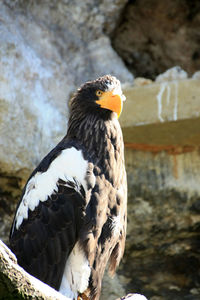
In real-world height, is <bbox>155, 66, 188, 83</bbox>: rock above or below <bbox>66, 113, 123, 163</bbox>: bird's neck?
above

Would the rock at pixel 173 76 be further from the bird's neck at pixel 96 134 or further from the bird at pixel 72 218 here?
the bird at pixel 72 218

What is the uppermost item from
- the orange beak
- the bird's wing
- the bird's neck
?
the orange beak

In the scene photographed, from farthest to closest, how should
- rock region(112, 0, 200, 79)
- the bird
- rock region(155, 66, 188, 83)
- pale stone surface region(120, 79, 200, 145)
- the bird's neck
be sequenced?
rock region(112, 0, 200, 79)
rock region(155, 66, 188, 83)
pale stone surface region(120, 79, 200, 145)
the bird's neck
the bird

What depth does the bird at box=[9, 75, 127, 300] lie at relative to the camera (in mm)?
2992

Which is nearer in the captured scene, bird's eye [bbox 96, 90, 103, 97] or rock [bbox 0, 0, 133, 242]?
bird's eye [bbox 96, 90, 103, 97]

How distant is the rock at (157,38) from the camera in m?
5.18

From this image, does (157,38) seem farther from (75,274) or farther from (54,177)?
(75,274)

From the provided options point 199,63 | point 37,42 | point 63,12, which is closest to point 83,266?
point 37,42

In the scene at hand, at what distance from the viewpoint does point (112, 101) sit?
3221 mm

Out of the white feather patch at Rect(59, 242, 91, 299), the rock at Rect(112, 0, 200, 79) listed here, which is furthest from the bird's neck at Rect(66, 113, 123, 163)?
the rock at Rect(112, 0, 200, 79)

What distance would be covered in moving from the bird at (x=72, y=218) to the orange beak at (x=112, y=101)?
0.56ft

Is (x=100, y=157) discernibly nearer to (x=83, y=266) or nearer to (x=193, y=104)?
(x=83, y=266)

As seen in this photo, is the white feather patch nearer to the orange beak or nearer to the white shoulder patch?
the white shoulder patch

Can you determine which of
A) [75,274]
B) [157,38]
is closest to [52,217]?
[75,274]
